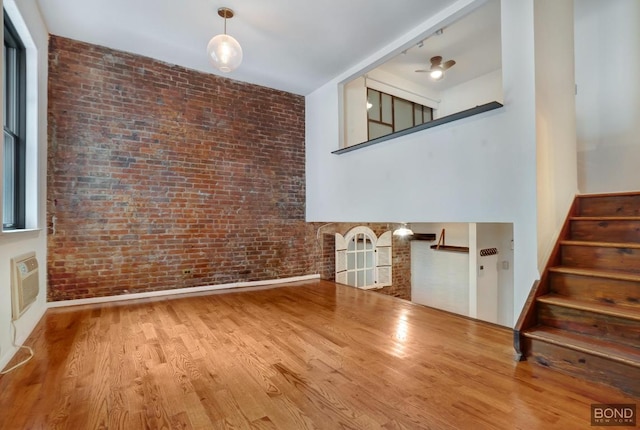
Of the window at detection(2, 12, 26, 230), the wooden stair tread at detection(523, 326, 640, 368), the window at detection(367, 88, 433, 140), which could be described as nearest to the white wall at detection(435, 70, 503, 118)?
the window at detection(367, 88, 433, 140)

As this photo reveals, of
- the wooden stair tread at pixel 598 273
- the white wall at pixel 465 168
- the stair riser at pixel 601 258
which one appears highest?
the white wall at pixel 465 168

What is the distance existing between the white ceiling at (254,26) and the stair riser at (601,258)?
Answer: 2723 mm

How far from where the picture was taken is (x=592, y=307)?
2162 millimetres

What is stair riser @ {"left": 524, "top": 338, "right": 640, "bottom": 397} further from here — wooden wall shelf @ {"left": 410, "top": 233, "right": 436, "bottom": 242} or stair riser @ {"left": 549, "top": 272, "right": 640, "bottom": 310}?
wooden wall shelf @ {"left": 410, "top": 233, "right": 436, "bottom": 242}

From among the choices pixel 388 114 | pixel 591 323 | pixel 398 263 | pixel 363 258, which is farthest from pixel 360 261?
pixel 591 323

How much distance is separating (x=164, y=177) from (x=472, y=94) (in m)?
5.56

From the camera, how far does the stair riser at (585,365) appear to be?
183cm

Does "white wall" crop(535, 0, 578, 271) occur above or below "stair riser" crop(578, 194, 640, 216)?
above

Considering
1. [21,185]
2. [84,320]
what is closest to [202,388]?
[84,320]

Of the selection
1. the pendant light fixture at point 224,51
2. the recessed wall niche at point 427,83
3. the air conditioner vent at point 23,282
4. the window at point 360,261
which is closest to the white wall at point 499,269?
the window at point 360,261

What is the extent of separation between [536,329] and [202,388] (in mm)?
2354

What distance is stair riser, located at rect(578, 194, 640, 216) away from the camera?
8.70 feet

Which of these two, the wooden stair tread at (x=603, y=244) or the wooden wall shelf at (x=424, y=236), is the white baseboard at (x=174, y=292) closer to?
the wooden wall shelf at (x=424, y=236)

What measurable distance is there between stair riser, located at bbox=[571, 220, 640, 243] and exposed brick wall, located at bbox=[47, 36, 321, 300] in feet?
12.6
